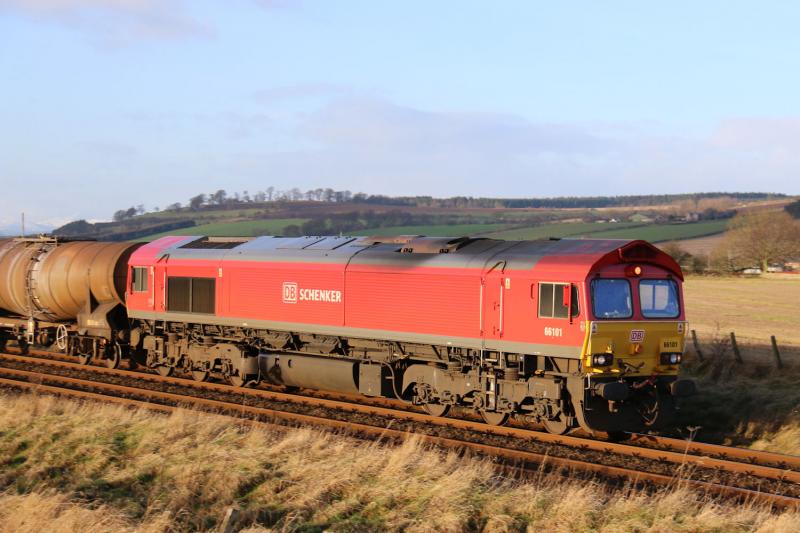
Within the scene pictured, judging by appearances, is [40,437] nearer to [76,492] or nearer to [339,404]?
[76,492]

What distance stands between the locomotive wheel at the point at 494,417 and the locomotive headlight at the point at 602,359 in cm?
247

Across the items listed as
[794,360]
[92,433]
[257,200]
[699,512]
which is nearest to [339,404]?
[92,433]

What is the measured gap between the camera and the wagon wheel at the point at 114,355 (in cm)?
2586

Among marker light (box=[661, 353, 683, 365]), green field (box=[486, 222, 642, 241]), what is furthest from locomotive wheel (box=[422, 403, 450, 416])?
green field (box=[486, 222, 642, 241])

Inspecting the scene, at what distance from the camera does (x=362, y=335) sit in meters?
19.6

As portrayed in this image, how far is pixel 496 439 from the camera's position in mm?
16609

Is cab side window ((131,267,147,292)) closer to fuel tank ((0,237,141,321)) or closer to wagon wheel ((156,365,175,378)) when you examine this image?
fuel tank ((0,237,141,321))

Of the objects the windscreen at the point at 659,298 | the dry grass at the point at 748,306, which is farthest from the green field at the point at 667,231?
the windscreen at the point at 659,298

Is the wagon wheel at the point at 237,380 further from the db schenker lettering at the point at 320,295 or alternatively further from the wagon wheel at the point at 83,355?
the wagon wheel at the point at 83,355

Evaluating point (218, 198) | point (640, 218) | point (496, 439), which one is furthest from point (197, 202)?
point (496, 439)

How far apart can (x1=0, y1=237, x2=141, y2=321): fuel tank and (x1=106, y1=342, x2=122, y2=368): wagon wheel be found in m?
1.42

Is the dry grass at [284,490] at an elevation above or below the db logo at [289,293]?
below

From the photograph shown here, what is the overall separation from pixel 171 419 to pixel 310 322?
5.06 m

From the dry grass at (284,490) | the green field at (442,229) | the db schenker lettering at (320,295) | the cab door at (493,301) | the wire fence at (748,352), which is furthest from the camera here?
the green field at (442,229)
